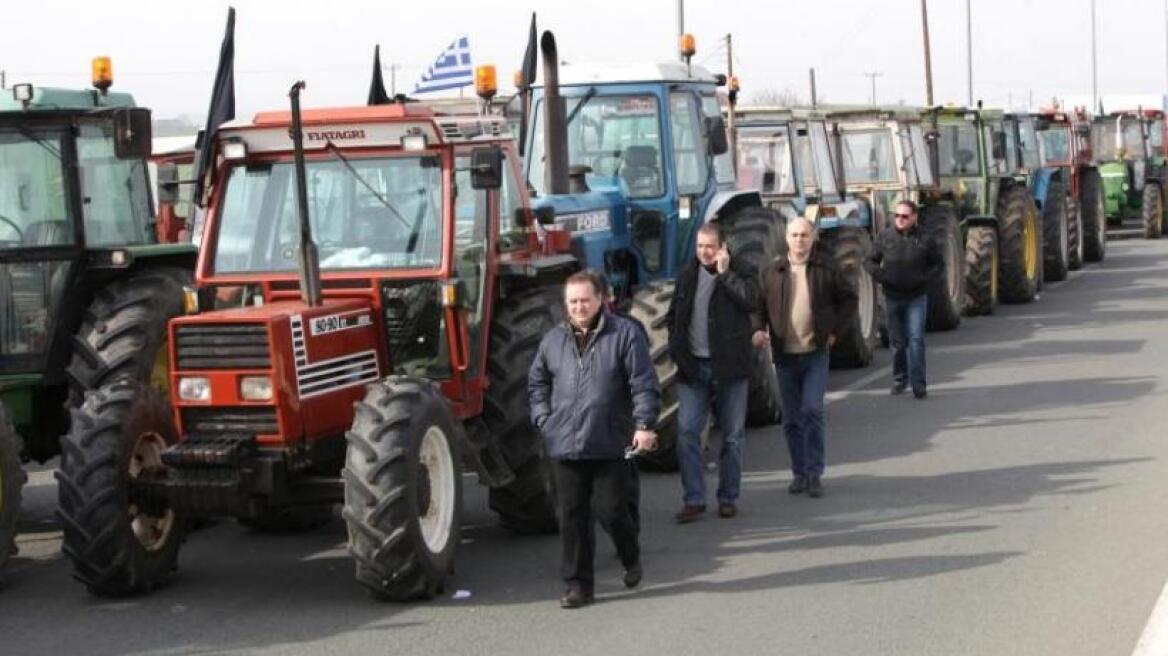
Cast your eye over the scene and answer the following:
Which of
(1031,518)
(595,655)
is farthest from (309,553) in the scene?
(1031,518)

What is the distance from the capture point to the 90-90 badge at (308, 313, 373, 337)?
8828 mm

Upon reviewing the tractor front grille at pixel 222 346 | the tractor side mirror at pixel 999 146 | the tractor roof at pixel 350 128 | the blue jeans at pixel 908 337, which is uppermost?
the tractor roof at pixel 350 128

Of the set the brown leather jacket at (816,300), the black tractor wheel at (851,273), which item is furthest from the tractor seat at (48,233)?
the black tractor wheel at (851,273)

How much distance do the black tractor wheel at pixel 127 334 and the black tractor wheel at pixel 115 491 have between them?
1.50 meters

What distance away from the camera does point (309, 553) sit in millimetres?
9891

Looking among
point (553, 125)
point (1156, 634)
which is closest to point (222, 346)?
point (1156, 634)

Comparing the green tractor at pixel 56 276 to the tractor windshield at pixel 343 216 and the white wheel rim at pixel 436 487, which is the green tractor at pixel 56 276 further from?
the white wheel rim at pixel 436 487

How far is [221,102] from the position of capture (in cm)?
937

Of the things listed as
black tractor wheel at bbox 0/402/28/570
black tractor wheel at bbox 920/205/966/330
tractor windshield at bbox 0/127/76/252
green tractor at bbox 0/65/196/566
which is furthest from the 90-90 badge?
A: black tractor wheel at bbox 920/205/966/330

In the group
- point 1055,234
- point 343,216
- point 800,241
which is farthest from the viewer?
point 1055,234

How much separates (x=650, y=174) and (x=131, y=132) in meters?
4.91

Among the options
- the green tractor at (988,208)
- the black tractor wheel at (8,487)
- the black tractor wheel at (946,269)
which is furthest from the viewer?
the green tractor at (988,208)

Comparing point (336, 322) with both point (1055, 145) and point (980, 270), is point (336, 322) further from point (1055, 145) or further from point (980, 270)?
point (1055, 145)

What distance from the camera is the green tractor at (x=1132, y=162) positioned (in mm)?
36812
